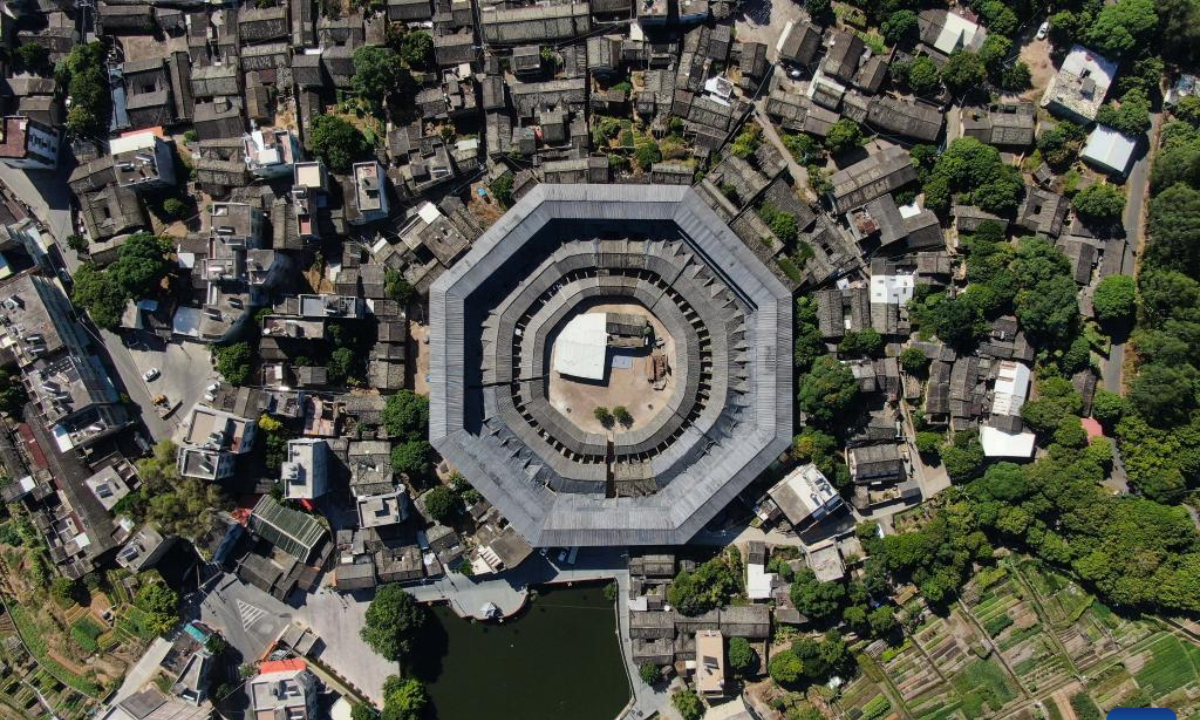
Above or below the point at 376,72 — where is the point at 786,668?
below

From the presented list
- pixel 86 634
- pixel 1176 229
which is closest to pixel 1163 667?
pixel 1176 229

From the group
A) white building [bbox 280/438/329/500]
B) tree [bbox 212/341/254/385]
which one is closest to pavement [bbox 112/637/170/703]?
white building [bbox 280/438/329/500]

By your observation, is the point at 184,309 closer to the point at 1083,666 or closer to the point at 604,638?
the point at 604,638

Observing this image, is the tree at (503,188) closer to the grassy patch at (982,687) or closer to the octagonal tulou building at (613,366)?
the octagonal tulou building at (613,366)

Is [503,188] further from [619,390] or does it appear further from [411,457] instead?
[411,457]

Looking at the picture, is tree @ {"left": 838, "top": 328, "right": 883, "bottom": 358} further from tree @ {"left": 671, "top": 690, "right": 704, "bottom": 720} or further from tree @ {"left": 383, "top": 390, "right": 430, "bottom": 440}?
tree @ {"left": 383, "top": 390, "right": 430, "bottom": 440}

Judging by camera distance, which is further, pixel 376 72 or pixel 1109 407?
pixel 376 72

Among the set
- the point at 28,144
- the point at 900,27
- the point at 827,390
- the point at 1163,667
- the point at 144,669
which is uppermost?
the point at 900,27

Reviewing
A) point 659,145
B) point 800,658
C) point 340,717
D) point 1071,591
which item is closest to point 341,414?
point 340,717
